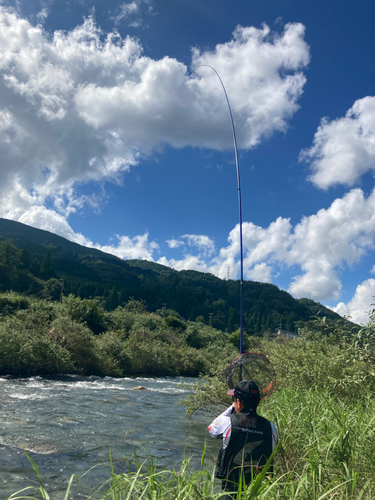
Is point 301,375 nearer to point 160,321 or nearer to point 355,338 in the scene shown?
point 355,338

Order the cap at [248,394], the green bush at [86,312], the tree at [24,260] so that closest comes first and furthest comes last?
the cap at [248,394] < the green bush at [86,312] < the tree at [24,260]

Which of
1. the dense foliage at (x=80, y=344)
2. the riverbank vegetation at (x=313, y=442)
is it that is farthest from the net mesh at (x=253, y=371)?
the dense foliage at (x=80, y=344)

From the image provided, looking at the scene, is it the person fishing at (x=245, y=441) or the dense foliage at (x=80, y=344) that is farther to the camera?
the dense foliage at (x=80, y=344)

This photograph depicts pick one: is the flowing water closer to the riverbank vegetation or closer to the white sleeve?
the riverbank vegetation

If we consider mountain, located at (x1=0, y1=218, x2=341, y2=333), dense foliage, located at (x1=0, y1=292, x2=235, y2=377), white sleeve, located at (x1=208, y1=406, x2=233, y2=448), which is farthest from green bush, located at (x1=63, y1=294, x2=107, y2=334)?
mountain, located at (x1=0, y1=218, x2=341, y2=333)

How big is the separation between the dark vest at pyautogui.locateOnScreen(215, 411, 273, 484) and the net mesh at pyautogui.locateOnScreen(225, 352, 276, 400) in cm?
177

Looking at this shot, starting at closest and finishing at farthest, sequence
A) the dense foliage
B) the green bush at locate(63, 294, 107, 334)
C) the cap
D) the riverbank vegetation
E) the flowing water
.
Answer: the riverbank vegetation < the cap < the flowing water < the dense foliage < the green bush at locate(63, 294, 107, 334)

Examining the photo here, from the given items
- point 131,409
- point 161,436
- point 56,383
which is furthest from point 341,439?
point 56,383

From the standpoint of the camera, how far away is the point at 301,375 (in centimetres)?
861

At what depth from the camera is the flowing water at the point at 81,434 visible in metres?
7.23

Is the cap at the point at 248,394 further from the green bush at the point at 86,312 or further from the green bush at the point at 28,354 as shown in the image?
the green bush at the point at 86,312

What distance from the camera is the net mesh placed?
5801 mm

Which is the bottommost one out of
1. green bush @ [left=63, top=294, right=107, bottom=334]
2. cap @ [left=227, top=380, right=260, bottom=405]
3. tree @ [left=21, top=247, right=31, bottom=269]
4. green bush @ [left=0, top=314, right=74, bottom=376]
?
green bush @ [left=0, top=314, right=74, bottom=376]

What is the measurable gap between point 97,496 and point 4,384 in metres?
15.3
